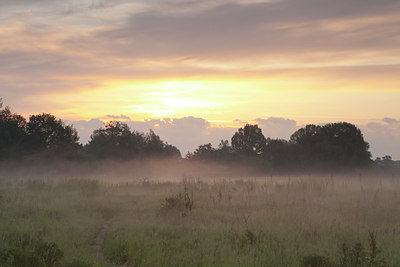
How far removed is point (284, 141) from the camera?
64.9 meters

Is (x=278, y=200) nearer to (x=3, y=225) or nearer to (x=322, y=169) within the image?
(x=3, y=225)

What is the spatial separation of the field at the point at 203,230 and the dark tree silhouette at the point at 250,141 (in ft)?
153

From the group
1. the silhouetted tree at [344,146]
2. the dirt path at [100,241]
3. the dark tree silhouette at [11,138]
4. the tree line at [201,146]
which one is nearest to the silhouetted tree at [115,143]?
the tree line at [201,146]

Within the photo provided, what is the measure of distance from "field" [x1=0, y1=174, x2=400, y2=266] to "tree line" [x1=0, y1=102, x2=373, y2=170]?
30459mm

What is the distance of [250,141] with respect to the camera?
67.8 metres

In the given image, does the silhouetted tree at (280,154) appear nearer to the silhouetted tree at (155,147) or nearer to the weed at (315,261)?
the silhouetted tree at (155,147)

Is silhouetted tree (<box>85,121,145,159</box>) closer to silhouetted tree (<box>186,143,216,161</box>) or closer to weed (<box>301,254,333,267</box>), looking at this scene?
silhouetted tree (<box>186,143,216,161</box>)

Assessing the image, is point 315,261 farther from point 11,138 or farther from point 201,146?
point 201,146

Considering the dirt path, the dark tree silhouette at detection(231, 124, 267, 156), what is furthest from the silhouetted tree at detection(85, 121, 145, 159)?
the dirt path

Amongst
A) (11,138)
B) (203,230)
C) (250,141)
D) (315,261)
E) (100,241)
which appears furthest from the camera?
(250,141)

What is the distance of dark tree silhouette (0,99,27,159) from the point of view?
45.8m

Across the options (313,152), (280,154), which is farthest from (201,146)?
(313,152)

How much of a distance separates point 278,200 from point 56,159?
37.2 meters

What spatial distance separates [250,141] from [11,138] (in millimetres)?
40136
